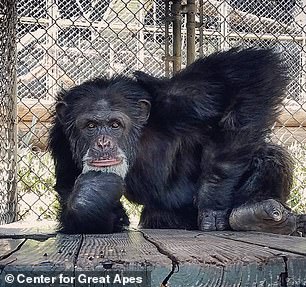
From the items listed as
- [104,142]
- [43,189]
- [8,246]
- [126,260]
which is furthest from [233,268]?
[43,189]

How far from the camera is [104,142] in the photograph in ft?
9.93

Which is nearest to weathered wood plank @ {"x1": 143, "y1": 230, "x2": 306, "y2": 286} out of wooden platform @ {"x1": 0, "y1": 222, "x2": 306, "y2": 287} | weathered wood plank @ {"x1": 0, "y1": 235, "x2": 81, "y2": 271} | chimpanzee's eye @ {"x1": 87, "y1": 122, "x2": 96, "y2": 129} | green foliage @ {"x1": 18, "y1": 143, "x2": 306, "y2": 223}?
wooden platform @ {"x1": 0, "y1": 222, "x2": 306, "y2": 287}

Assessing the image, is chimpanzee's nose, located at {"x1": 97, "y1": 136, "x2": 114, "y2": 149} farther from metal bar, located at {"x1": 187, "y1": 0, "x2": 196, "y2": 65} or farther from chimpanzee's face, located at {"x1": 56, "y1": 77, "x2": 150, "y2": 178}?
metal bar, located at {"x1": 187, "y1": 0, "x2": 196, "y2": 65}

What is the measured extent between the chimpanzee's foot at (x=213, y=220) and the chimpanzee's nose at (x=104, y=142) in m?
0.50

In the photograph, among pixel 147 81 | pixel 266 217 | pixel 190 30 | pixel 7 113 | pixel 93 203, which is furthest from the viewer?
pixel 190 30

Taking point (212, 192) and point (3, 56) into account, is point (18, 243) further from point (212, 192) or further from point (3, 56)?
point (3, 56)

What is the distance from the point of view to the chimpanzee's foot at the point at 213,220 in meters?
2.94

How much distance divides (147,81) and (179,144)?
0.36 m

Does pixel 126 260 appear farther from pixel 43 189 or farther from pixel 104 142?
pixel 43 189

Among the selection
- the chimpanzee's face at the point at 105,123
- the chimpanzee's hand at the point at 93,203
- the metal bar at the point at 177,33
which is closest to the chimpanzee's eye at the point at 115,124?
the chimpanzee's face at the point at 105,123

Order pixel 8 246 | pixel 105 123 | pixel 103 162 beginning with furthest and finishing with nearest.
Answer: pixel 105 123, pixel 103 162, pixel 8 246

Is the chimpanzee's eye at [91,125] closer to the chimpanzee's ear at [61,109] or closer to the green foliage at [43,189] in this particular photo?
the chimpanzee's ear at [61,109]

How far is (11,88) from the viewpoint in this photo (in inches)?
160

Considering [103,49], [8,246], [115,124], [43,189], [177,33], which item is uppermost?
[103,49]
